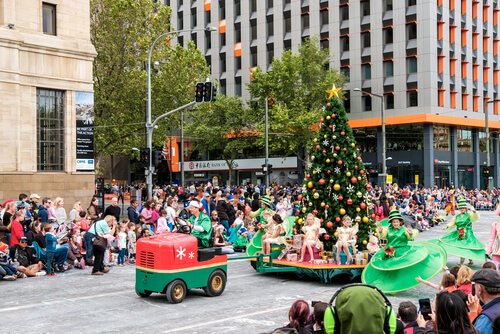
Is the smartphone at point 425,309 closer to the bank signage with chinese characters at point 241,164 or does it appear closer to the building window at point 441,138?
the building window at point 441,138

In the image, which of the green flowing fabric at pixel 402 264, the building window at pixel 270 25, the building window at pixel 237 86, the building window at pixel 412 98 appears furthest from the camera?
the building window at pixel 237 86

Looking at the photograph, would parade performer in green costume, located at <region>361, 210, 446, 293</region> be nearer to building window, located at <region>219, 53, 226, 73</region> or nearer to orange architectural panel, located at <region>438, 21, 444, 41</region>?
orange architectural panel, located at <region>438, 21, 444, 41</region>

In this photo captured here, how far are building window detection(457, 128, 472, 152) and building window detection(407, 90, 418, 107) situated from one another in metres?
6.95

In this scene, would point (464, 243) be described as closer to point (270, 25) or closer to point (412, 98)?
point (412, 98)

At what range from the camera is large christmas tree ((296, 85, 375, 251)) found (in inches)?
622

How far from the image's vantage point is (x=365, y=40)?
5825cm

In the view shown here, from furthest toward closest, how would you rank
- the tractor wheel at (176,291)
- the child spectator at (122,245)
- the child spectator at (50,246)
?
the child spectator at (122,245), the child spectator at (50,246), the tractor wheel at (176,291)

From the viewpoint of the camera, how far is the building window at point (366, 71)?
57744 mm

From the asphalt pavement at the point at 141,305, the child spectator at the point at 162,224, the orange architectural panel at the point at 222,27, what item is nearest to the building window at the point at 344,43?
the orange architectural panel at the point at 222,27

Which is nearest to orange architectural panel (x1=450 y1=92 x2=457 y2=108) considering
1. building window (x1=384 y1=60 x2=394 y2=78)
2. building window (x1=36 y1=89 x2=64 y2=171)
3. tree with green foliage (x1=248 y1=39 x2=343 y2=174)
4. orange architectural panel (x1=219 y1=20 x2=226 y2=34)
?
building window (x1=384 y1=60 x2=394 y2=78)

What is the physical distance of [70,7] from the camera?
96.9 ft

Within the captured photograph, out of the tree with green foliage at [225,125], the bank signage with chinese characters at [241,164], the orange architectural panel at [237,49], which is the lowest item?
the bank signage with chinese characters at [241,164]

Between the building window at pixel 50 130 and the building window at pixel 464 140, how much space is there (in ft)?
137

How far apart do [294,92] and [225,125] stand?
8731mm
